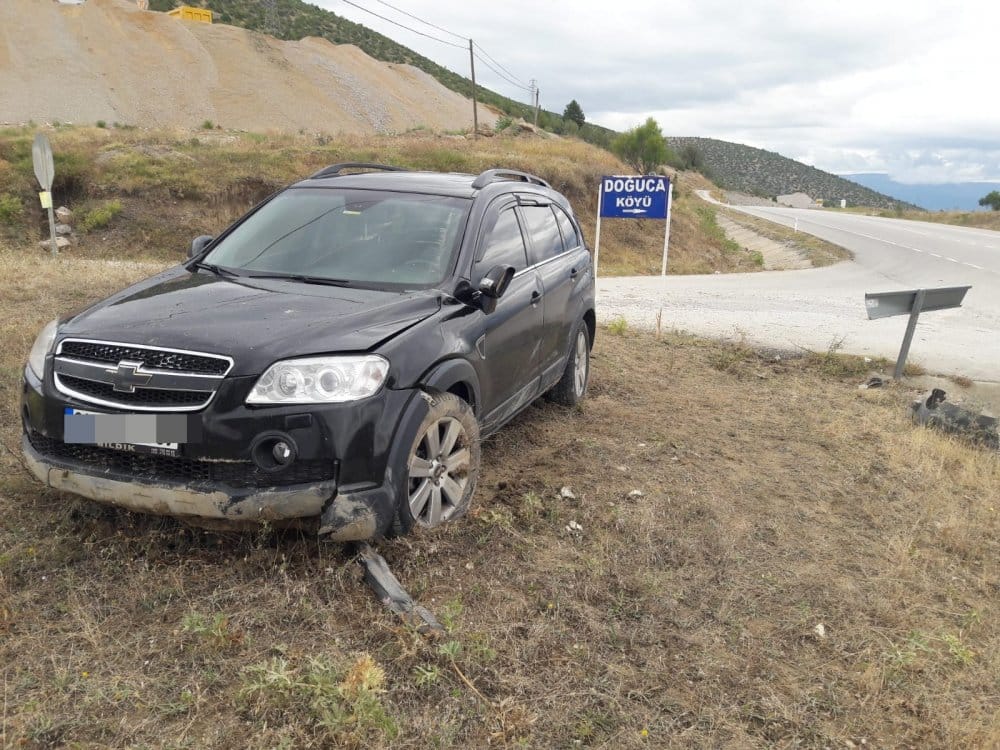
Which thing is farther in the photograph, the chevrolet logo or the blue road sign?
the blue road sign

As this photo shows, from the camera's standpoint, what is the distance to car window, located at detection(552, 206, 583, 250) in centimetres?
604

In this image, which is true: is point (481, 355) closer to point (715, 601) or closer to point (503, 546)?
point (503, 546)

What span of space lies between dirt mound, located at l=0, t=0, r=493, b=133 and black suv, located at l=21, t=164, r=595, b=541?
4798 centimetres

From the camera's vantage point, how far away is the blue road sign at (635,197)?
1032 centimetres

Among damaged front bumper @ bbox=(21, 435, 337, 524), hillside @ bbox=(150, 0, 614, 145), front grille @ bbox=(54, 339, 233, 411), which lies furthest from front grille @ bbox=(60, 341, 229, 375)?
hillside @ bbox=(150, 0, 614, 145)

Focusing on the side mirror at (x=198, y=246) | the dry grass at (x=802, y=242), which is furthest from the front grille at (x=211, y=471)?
the dry grass at (x=802, y=242)

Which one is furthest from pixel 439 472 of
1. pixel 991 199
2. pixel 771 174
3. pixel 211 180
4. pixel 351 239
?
pixel 771 174

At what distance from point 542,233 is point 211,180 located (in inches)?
707

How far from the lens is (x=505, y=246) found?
4.73 meters

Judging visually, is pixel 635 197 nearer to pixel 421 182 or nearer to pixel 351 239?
pixel 421 182

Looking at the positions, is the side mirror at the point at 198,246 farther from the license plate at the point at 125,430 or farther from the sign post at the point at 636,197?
the sign post at the point at 636,197

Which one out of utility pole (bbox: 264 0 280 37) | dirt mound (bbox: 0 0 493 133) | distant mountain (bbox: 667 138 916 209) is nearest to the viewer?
dirt mound (bbox: 0 0 493 133)

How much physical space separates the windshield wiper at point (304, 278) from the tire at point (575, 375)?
239cm

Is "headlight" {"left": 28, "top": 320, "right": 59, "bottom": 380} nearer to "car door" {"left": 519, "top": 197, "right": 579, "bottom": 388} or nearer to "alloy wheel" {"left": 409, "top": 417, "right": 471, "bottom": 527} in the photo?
"alloy wheel" {"left": 409, "top": 417, "right": 471, "bottom": 527}
